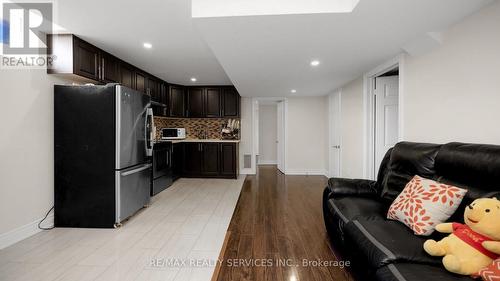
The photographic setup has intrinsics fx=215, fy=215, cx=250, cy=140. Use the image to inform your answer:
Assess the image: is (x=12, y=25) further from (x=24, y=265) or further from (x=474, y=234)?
(x=474, y=234)

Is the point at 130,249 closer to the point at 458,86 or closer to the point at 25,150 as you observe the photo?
the point at 25,150

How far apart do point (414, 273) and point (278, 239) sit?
1.47 metres

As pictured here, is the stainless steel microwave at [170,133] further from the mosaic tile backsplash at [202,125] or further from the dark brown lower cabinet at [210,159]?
the mosaic tile backsplash at [202,125]

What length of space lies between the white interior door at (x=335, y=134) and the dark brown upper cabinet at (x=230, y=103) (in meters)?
2.34

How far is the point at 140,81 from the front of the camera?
164 inches

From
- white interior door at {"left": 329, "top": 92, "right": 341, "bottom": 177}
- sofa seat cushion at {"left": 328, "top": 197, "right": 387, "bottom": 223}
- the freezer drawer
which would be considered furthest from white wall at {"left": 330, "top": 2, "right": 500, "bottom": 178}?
the freezer drawer

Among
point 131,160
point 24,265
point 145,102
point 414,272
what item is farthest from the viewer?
point 145,102

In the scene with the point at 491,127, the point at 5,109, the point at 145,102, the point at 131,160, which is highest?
the point at 145,102

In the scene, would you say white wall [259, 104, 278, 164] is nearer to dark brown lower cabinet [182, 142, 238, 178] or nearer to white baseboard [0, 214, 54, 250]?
dark brown lower cabinet [182, 142, 238, 178]

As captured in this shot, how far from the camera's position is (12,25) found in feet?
7.69

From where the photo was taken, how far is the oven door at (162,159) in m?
4.02

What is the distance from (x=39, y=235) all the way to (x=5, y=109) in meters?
1.43

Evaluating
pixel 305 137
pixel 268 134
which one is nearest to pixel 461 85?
pixel 305 137

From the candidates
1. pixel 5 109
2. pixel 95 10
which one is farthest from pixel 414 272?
pixel 5 109
